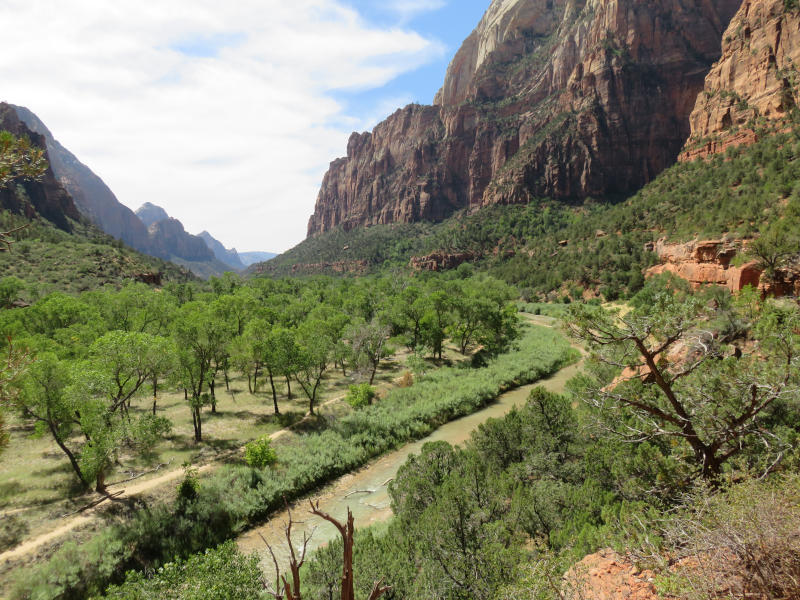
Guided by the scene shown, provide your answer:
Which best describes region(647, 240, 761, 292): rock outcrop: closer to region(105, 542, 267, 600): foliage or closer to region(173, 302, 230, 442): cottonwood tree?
region(105, 542, 267, 600): foliage

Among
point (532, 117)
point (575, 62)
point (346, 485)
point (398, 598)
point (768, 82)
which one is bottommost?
point (346, 485)

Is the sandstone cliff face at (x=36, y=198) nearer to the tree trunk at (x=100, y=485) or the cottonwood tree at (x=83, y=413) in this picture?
the cottonwood tree at (x=83, y=413)

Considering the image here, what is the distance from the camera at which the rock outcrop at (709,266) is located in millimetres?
28438

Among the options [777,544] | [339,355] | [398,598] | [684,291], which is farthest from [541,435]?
[684,291]

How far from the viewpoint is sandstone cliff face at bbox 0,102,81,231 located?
87000 mm

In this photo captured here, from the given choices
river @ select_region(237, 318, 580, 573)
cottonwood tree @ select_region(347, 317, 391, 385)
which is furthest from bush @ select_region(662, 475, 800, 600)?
cottonwood tree @ select_region(347, 317, 391, 385)

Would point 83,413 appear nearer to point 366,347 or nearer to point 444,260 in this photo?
point 366,347

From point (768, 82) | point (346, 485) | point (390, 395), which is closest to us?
point (346, 485)

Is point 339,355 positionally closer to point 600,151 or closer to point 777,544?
point 777,544

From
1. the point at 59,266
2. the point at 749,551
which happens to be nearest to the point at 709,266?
the point at 749,551

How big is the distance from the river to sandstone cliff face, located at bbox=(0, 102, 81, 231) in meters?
109

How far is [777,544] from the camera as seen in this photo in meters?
5.11

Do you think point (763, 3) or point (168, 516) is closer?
point (168, 516)

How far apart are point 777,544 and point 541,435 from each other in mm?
9474
